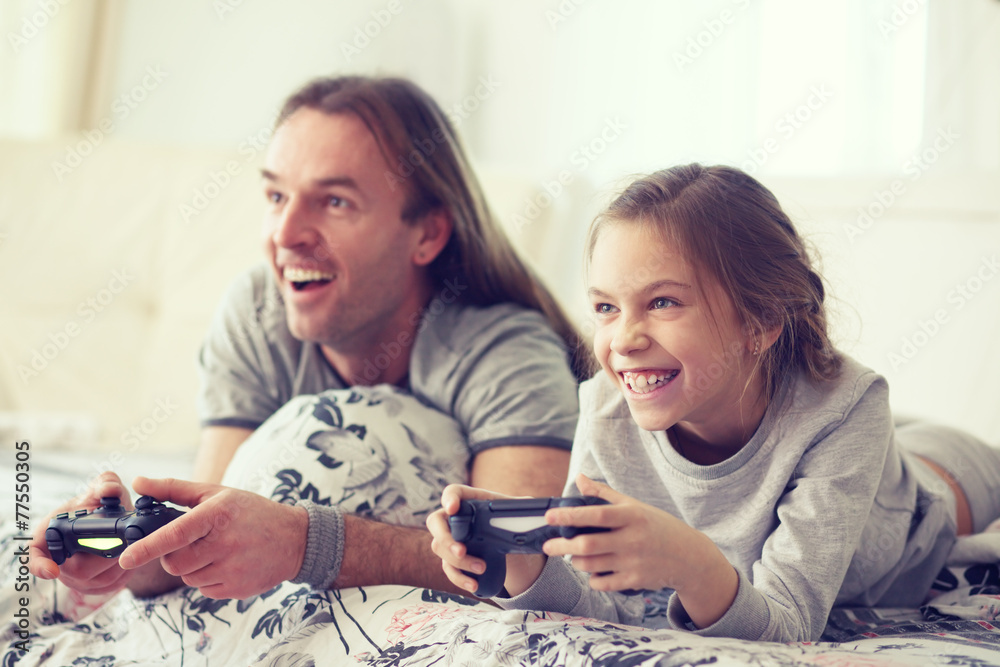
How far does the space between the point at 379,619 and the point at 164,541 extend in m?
0.20

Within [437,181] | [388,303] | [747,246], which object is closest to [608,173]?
[437,181]

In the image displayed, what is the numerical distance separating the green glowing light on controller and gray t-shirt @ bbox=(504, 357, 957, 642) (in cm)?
36

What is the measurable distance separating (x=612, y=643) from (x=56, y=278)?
1853mm

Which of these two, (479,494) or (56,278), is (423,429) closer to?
(479,494)

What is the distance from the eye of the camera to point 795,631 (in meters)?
0.76

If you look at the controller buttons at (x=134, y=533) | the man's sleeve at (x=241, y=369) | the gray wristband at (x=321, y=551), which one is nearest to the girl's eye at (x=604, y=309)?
the gray wristband at (x=321, y=551)

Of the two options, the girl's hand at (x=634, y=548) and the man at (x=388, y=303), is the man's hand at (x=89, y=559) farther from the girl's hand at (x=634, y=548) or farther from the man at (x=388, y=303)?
the girl's hand at (x=634, y=548)

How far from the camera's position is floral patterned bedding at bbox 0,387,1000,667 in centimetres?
66

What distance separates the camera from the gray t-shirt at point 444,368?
111 cm

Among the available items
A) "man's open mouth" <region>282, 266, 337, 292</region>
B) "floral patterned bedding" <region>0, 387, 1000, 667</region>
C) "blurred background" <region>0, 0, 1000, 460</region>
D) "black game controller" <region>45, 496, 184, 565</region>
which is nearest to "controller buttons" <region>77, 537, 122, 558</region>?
"black game controller" <region>45, 496, 184, 565</region>

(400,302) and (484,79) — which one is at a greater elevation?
(484,79)

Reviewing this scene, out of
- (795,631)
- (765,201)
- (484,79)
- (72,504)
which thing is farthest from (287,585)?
(484,79)

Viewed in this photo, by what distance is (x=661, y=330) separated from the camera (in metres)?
0.80

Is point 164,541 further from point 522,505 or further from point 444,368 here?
point 444,368
